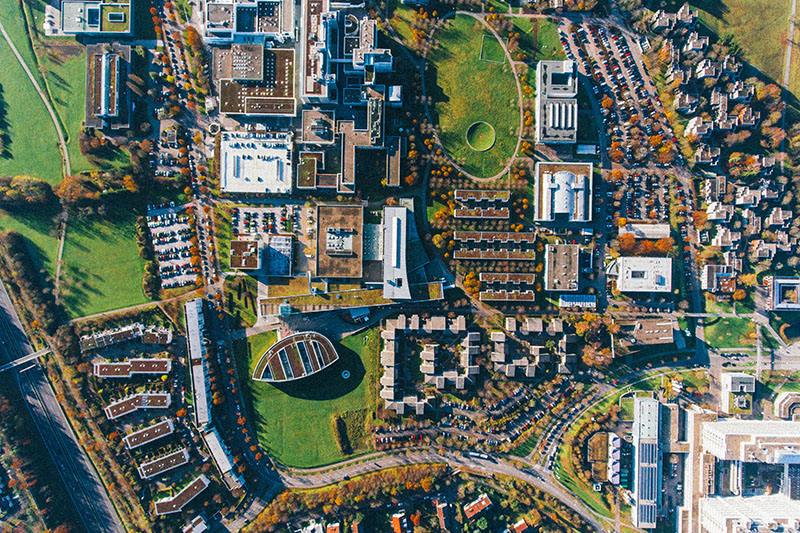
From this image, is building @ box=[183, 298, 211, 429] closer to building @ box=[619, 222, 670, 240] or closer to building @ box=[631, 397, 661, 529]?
building @ box=[631, 397, 661, 529]

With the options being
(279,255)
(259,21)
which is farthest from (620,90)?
(279,255)

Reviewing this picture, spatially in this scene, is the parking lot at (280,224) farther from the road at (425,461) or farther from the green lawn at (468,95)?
the road at (425,461)

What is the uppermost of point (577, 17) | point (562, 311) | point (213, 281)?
point (577, 17)

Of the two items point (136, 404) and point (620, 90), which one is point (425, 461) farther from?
point (620, 90)

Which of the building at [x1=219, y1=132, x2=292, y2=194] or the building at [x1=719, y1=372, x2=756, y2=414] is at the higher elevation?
the building at [x1=219, y1=132, x2=292, y2=194]

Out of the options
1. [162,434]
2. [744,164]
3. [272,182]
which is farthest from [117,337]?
[744,164]

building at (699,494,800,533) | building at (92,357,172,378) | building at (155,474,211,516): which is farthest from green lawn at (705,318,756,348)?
building at (92,357,172,378)

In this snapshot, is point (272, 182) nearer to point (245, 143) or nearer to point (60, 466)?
point (245, 143)
